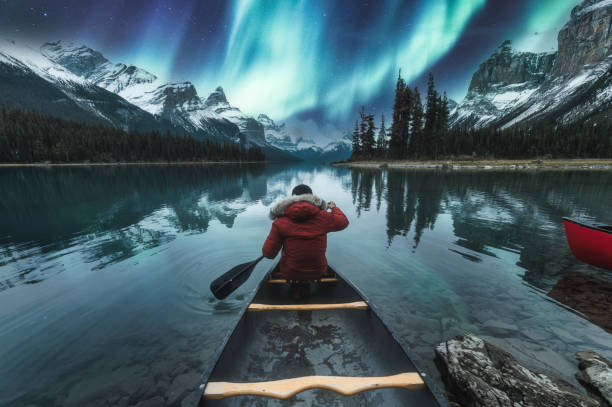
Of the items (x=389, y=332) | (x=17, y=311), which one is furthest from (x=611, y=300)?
(x=17, y=311)

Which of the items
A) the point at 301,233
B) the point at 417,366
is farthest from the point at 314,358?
the point at 301,233

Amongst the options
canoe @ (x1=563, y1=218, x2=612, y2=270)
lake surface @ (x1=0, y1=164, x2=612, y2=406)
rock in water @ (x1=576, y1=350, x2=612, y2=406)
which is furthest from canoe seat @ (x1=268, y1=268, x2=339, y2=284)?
canoe @ (x1=563, y1=218, x2=612, y2=270)

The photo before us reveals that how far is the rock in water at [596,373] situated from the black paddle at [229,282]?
6216 mm

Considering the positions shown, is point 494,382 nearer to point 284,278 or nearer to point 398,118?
point 284,278

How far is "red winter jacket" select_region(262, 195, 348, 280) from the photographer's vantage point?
477 centimetres

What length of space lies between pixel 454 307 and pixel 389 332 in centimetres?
360

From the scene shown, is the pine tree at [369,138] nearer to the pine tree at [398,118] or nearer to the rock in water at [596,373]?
the pine tree at [398,118]

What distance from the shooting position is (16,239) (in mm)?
11914

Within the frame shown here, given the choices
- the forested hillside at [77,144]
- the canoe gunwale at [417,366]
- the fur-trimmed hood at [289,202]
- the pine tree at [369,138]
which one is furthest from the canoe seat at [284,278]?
the forested hillside at [77,144]

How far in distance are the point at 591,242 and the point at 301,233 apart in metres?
9.44

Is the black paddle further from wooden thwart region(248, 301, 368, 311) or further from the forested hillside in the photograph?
the forested hillside

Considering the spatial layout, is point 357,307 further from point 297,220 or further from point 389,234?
point 389,234

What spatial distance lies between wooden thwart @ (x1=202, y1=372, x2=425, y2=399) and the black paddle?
2722 mm

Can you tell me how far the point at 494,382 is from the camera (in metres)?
3.70
